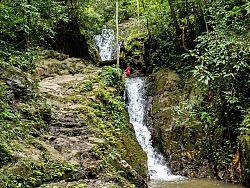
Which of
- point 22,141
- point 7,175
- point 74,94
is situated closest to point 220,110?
point 74,94

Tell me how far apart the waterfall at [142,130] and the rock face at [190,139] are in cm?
28

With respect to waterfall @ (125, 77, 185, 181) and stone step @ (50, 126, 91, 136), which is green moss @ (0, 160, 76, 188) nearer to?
stone step @ (50, 126, 91, 136)

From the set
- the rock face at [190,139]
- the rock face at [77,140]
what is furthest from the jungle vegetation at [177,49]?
the rock face at [77,140]

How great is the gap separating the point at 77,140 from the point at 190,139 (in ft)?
18.7

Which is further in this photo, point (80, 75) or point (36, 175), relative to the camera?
point (80, 75)

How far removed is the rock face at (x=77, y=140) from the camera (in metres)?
5.38

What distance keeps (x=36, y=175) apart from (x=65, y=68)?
9020 millimetres

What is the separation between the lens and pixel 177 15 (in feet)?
51.7

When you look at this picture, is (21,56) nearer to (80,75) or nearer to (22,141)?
(22,141)

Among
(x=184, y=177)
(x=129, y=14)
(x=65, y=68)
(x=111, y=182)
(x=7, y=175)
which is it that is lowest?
(x=184, y=177)

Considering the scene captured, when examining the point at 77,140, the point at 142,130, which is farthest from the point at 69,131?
the point at 142,130

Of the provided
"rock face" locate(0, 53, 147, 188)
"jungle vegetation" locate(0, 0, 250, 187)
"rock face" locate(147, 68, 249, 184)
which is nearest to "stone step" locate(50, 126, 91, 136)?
"rock face" locate(0, 53, 147, 188)

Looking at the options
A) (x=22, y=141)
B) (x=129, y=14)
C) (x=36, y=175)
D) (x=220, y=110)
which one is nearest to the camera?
(x=36, y=175)

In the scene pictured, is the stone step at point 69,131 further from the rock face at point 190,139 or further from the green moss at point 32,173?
the rock face at point 190,139
